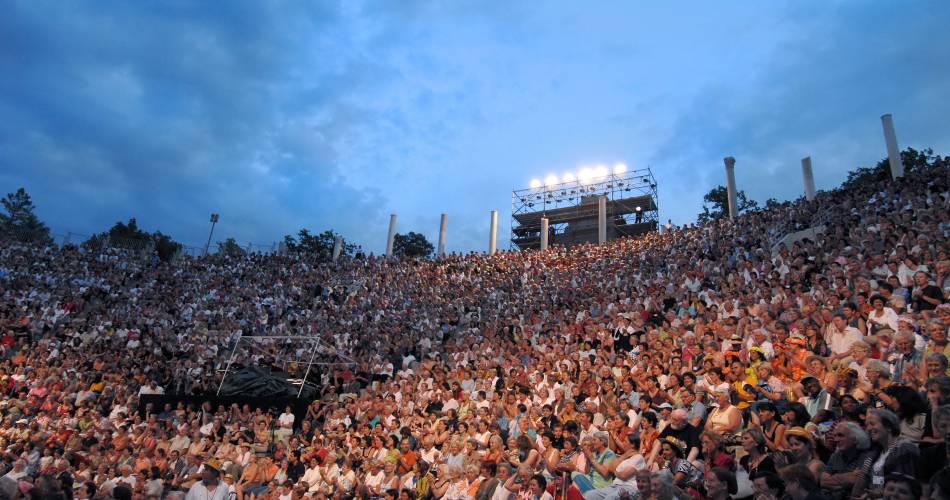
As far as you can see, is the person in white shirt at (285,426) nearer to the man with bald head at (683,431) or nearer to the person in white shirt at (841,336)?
the man with bald head at (683,431)

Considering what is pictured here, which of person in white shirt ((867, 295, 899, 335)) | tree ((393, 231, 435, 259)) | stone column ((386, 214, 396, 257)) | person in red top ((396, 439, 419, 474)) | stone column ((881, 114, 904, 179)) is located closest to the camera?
person in white shirt ((867, 295, 899, 335))

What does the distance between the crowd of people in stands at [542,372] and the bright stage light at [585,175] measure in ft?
70.7

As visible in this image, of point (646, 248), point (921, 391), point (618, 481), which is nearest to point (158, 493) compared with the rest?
point (618, 481)

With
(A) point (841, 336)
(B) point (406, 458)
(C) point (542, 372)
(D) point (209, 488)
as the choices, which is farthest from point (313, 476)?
(A) point (841, 336)

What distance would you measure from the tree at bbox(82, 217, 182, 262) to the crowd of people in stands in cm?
437

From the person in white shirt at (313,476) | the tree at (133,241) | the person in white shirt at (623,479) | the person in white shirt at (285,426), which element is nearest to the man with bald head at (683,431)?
the person in white shirt at (623,479)

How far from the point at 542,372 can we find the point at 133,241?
2881 centimetres

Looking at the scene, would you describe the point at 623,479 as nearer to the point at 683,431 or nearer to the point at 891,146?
the point at 683,431

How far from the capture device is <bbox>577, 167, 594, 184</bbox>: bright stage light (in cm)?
4594

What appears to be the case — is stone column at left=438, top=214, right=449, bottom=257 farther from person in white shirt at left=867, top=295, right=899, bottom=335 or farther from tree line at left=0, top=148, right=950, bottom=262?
person in white shirt at left=867, top=295, right=899, bottom=335

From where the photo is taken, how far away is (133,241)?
105 feet

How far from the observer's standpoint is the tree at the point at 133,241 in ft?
98.6

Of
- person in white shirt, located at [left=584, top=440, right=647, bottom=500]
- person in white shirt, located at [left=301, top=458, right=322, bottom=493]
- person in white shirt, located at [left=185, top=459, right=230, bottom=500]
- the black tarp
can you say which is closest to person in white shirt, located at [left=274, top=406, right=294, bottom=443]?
the black tarp

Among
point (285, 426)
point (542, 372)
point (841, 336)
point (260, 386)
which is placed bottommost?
point (285, 426)
